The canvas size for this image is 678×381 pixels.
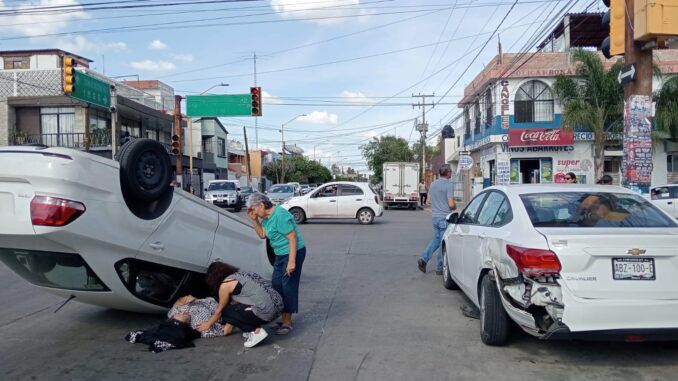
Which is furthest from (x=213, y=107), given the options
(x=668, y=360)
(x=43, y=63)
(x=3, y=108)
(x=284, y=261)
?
(x=668, y=360)

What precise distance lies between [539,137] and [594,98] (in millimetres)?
4088

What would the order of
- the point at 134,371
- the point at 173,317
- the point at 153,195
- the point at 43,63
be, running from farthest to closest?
the point at 43,63
the point at 173,317
the point at 153,195
the point at 134,371

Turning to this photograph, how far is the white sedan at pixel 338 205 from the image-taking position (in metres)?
20.0

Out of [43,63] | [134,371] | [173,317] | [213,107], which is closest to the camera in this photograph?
[134,371]

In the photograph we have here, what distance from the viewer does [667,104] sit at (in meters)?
25.7

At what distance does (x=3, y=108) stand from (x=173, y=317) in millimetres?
31417

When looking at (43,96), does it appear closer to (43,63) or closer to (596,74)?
(43,63)

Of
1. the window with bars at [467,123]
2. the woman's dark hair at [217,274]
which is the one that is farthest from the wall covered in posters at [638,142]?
the window with bars at [467,123]

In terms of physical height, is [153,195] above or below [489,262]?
above

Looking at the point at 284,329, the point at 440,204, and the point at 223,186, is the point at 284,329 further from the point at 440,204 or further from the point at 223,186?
the point at 223,186

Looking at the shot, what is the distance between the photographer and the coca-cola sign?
2892 cm

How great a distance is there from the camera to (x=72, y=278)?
522 centimetres

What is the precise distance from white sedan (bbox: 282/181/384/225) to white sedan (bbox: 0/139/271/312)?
1333 cm

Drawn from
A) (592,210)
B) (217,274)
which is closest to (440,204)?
(592,210)
